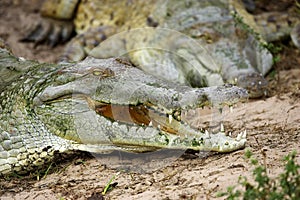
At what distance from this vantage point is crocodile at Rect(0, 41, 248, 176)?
3.77m

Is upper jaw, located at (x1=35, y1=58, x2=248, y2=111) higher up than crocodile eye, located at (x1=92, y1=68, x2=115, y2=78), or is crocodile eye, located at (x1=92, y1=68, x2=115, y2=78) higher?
crocodile eye, located at (x1=92, y1=68, x2=115, y2=78)

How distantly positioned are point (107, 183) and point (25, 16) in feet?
17.0

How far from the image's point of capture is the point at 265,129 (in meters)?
4.23

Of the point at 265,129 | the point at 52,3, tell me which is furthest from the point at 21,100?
the point at 52,3

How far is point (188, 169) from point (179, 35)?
113 inches

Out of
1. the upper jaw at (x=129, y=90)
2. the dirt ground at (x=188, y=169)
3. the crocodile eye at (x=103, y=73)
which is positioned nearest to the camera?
the dirt ground at (x=188, y=169)

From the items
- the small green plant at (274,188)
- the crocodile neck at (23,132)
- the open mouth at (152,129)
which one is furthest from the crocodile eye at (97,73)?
the small green plant at (274,188)

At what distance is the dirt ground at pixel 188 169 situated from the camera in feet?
11.0

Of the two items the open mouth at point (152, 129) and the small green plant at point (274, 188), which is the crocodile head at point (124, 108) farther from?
the small green plant at point (274, 188)

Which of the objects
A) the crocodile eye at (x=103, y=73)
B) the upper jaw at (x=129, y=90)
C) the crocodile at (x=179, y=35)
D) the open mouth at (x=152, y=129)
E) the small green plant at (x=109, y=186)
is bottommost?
the small green plant at (x=109, y=186)

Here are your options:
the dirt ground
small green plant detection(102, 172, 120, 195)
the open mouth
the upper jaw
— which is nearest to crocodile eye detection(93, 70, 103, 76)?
the upper jaw

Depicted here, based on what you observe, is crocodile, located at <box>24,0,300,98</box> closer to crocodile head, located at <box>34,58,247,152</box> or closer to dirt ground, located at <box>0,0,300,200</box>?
dirt ground, located at <box>0,0,300,200</box>

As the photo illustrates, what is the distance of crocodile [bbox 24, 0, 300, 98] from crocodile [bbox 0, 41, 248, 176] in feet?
4.84

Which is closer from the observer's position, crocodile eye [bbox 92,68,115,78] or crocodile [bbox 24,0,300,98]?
crocodile eye [bbox 92,68,115,78]
